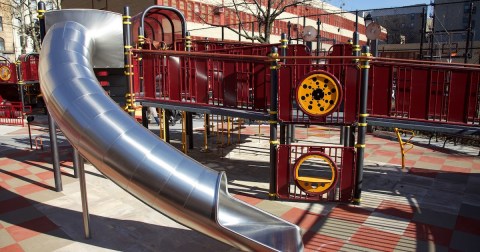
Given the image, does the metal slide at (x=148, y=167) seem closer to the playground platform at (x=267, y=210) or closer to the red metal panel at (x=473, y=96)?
the playground platform at (x=267, y=210)

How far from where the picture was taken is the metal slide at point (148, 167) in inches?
168

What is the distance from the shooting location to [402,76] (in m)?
7.61

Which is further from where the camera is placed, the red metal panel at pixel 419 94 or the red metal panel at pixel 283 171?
the red metal panel at pixel 283 171

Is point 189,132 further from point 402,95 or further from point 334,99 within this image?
point 402,95

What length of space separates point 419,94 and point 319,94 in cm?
200

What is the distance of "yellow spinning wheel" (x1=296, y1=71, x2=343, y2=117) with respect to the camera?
675cm

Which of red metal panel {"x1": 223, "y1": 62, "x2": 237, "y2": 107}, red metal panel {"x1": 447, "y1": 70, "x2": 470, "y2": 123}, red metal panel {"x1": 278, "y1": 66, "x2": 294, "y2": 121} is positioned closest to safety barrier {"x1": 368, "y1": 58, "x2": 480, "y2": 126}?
red metal panel {"x1": 447, "y1": 70, "x2": 470, "y2": 123}

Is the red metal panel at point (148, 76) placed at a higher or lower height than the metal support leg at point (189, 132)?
higher

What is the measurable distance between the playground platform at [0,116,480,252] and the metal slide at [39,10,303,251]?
811 millimetres

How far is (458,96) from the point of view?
6.71 metres

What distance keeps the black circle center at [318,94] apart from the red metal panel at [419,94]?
1.83 m

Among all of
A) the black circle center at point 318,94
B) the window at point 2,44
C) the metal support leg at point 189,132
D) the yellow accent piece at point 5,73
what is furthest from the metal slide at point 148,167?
the window at point 2,44

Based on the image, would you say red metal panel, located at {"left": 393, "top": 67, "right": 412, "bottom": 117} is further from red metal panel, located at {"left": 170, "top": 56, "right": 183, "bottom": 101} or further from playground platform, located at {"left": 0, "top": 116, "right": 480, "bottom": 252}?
red metal panel, located at {"left": 170, "top": 56, "right": 183, "bottom": 101}

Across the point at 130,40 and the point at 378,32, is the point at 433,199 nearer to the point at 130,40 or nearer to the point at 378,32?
the point at 378,32
